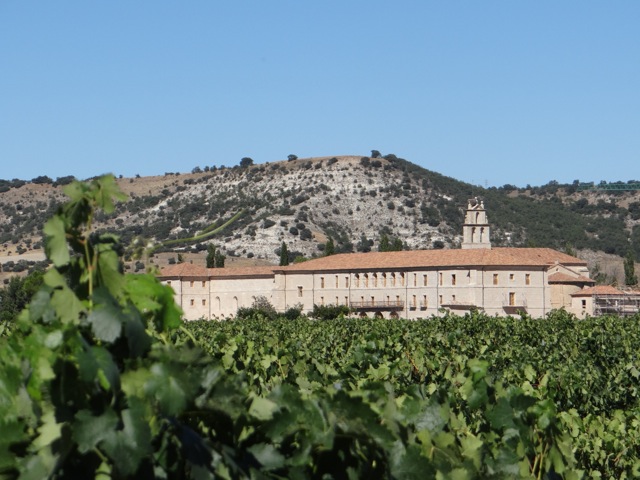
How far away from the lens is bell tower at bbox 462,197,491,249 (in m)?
95.3

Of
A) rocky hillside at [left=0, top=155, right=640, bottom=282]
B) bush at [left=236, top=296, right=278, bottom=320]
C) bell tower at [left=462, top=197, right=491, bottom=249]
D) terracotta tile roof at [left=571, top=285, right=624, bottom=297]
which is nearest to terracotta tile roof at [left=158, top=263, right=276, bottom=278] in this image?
bush at [left=236, top=296, right=278, bottom=320]

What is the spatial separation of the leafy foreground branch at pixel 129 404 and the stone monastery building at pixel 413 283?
242 ft

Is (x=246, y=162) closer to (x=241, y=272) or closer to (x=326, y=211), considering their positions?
(x=326, y=211)

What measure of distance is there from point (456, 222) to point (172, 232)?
116ft

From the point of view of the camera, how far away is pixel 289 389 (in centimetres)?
368

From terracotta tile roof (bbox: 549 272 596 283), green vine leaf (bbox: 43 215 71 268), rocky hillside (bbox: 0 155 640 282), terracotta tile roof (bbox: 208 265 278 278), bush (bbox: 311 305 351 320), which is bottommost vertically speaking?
bush (bbox: 311 305 351 320)

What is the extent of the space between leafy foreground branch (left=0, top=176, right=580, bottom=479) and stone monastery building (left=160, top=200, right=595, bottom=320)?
242 feet

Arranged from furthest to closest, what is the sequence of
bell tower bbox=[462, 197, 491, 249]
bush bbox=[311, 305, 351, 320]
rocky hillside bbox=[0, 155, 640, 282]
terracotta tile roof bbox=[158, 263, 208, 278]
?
rocky hillside bbox=[0, 155, 640, 282] < bell tower bbox=[462, 197, 491, 249] < terracotta tile roof bbox=[158, 263, 208, 278] < bush bbox=[311, 305, 351, 320]

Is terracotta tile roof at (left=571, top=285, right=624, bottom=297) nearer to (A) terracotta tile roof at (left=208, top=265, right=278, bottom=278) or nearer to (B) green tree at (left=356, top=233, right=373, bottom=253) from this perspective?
(A) terracotta tile roof at (left=208, top=265, right=278, bottom=278)

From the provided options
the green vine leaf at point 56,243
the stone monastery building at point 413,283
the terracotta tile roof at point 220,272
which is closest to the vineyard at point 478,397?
the green vine leaf at point 56,243

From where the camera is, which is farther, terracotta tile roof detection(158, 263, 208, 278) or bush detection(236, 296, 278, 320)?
terracotta tile roof detection(158, 263, 208, 278)

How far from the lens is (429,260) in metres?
83.9

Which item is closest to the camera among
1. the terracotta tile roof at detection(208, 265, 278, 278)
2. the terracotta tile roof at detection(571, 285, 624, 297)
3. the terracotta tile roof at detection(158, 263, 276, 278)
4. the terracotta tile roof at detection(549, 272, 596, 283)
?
the terracotta tile roof at detection(571, 285, 624, 297)

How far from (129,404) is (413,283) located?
8205 centimetres
